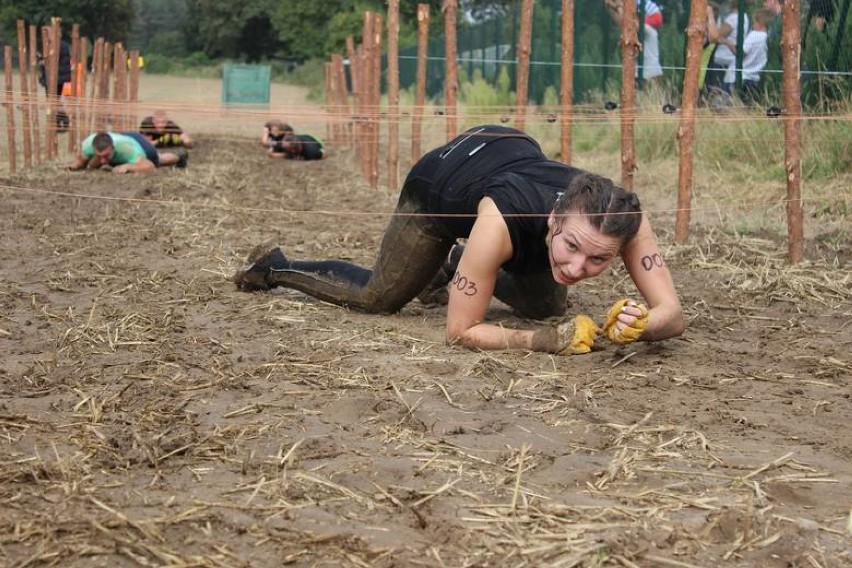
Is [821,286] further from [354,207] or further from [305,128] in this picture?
[305,128]

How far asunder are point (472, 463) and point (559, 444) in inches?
15.5

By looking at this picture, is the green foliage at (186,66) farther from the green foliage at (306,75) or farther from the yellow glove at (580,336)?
the yellow glove at (580,336)

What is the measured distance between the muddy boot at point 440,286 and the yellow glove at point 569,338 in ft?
4.04

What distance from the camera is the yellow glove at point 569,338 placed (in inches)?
192

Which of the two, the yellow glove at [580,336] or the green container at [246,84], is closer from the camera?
the yellow glove at [580,336]

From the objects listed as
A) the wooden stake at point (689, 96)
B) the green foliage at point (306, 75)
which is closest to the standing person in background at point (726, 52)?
the wooden stake at point (689, 96)

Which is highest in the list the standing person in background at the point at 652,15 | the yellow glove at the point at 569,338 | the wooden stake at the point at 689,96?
the standing person in background at the point at 652,15

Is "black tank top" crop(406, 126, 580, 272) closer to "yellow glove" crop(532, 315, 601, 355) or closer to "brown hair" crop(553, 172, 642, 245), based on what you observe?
"brown hair" crop(553, 172, 642, 245)

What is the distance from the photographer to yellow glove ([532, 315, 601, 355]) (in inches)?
192

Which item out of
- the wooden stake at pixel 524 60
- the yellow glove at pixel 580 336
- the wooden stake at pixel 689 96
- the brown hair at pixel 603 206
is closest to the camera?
the brown hair at pixel 603 206

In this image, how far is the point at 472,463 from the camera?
352 cm

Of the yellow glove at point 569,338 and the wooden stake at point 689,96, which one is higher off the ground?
the wooden stake at point 689,96

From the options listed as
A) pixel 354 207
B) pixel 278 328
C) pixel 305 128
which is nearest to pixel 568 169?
pixel 278 328

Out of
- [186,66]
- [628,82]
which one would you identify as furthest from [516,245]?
[186,66]
